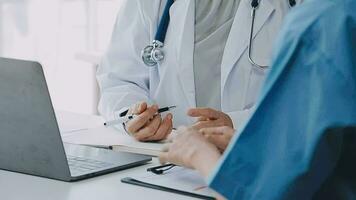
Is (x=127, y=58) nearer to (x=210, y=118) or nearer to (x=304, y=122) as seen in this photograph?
(x=210, y=118)

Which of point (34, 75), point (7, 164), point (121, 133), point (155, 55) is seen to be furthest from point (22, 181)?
→ point (155, 55)

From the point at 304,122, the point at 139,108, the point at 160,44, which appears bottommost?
the point at 139,108

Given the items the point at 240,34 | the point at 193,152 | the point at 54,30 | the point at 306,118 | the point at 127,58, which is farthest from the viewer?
the point at 54,30

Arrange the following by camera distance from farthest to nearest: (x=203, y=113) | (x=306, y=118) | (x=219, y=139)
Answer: (x=203, y=113) → (x=219, y=139) → (x=306, y=118)

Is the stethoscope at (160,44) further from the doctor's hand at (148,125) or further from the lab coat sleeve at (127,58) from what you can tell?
the doctor's hand at (148,125)

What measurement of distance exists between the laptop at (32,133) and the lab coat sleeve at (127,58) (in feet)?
1.63

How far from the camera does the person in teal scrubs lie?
0.71 meters

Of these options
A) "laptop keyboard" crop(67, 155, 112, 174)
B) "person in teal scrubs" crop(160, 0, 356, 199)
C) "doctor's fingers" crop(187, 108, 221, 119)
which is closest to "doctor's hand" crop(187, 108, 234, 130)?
"doctor's fingers" crop(187, 108, 221, 119)

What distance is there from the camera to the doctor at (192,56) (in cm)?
175

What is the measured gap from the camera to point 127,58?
73.6 inches

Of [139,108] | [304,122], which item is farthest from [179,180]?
[304,122]

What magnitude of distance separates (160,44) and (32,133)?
0.64m

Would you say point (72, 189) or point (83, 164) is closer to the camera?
point (72, 189)

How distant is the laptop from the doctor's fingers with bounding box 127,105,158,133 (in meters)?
0.17
